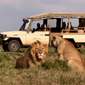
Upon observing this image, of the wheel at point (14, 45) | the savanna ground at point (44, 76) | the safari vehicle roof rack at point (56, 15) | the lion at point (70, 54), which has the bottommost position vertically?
the wheel at point (14, 45)

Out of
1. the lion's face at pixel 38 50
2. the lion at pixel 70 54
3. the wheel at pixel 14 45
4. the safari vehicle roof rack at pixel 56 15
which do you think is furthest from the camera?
the wheel at pixel 14 45

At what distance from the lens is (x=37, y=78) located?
5.71m

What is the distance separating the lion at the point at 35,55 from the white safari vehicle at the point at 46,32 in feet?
26.7

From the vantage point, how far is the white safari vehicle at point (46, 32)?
49.6ft

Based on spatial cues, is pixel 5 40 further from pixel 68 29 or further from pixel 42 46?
pixel 42 46

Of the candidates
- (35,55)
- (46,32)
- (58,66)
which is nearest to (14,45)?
(46,32)

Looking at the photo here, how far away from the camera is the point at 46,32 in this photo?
1519 cm

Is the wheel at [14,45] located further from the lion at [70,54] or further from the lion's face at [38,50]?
the lion's face at [38,50]

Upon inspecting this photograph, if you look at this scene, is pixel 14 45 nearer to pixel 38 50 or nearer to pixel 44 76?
pixel 38 50

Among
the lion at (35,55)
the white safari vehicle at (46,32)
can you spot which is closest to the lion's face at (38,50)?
the lion at (35,55)

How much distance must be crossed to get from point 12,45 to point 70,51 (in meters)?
8.23

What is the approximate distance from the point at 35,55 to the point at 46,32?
8.42m


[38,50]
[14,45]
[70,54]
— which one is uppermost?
[38,50]

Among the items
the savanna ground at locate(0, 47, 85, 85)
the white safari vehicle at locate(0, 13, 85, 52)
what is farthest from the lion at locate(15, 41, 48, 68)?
the white safari vehicle at locate(0, 13, 85, 52)
